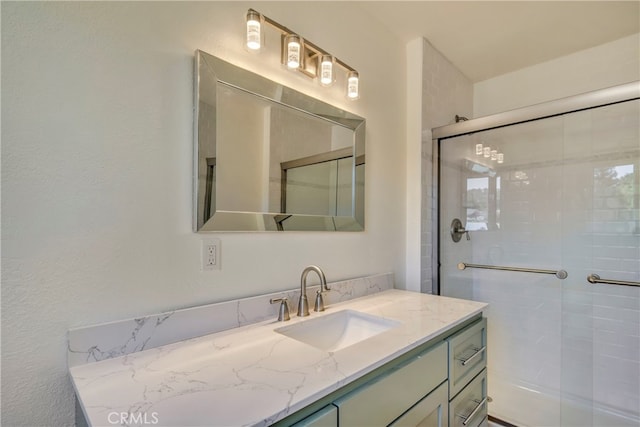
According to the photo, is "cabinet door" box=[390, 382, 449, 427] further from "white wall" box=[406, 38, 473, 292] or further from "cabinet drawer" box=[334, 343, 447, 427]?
"white wall" box=[406, 38, 473, 292]

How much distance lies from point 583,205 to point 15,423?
290 centimetres

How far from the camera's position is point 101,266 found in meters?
0.92

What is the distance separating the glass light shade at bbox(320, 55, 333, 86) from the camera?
150cm

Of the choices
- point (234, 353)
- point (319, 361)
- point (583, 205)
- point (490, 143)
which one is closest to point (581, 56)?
point (490, 143)

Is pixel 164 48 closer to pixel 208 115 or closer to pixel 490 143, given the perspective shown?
pixel 208 115

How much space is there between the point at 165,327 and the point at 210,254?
10.9 inches

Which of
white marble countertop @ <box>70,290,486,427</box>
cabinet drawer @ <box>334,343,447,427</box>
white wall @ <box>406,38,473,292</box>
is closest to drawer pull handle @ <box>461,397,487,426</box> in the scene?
cabinet drawer @ <box>334,343,447,427</box>

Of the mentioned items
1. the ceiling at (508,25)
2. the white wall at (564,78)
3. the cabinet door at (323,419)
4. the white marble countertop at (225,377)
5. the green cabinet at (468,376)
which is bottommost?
the green cabinet at (468,376)

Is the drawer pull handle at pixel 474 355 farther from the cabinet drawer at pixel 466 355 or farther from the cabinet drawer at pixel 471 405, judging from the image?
the cabinet drawer at pixel 471 405

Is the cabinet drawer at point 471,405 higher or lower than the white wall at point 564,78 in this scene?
lower

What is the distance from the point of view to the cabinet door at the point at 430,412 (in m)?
1.01

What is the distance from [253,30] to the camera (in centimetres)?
121
